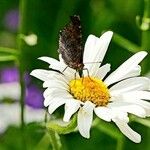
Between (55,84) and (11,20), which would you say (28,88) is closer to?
(11,20)

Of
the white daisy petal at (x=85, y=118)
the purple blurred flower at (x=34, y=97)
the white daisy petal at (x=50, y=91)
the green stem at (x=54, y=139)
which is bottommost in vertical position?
the purple blurred flower at (x=34, y=97)

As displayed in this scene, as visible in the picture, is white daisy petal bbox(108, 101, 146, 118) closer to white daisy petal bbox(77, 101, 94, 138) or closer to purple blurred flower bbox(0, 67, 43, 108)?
white daisy petal bbox(77, 101, 94, 138)

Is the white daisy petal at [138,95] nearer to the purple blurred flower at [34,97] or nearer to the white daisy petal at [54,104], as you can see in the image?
the white daisy petal at [54,104]

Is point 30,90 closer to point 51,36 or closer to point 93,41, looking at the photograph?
point 51,36

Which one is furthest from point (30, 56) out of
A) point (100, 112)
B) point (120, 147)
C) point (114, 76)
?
point (100, 112)

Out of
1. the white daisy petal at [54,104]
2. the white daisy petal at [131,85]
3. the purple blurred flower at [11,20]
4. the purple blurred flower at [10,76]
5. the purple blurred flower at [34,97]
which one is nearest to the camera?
the white daisy petal at [54,104]

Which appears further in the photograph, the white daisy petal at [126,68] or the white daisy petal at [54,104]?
the white daisy petal at [126,68]

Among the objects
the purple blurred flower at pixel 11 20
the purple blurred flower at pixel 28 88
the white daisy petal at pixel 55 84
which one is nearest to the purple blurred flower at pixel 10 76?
the purple blurred flower at pixel 28 88
